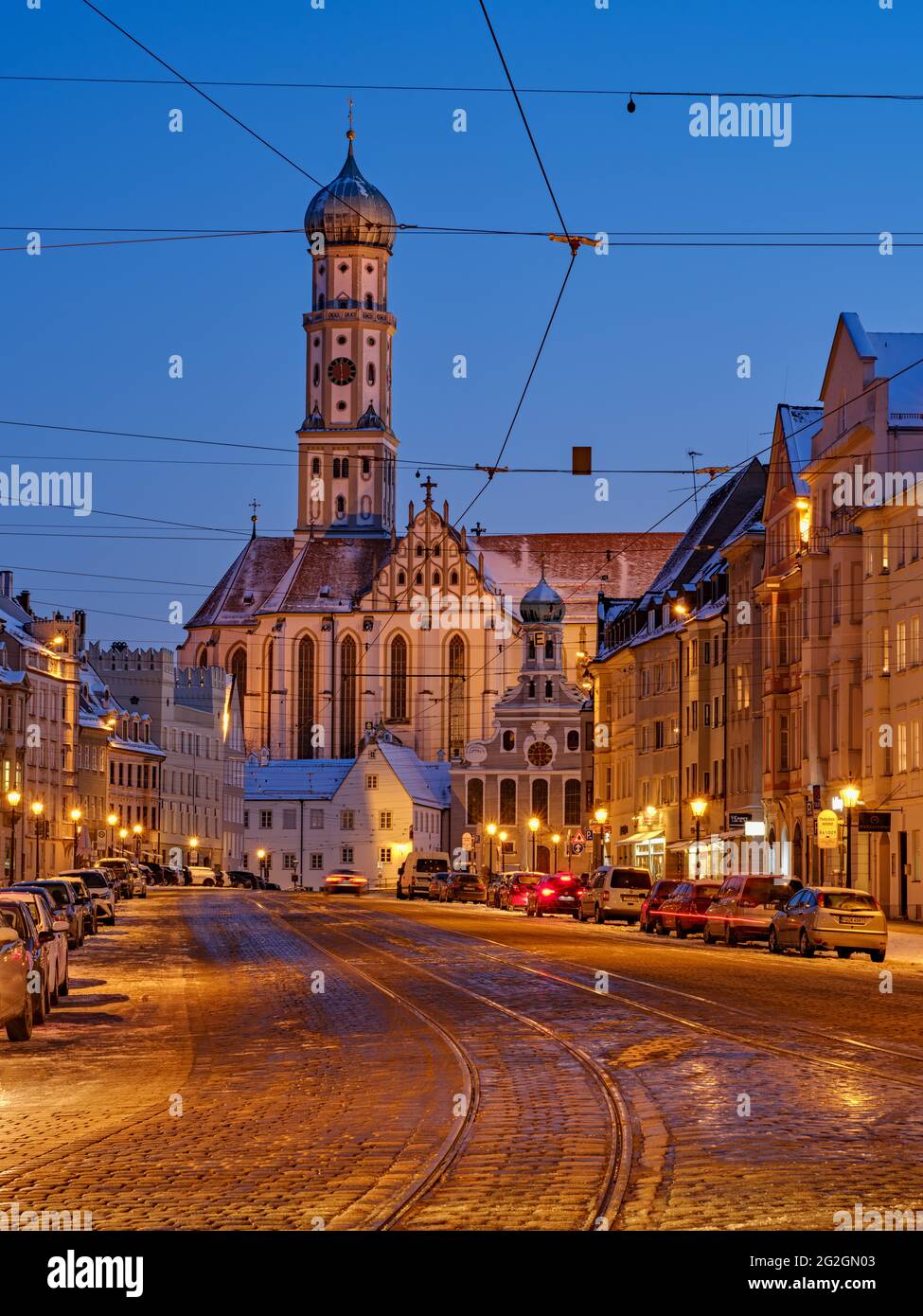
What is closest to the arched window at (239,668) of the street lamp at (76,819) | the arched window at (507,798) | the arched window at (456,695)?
the arched window at (456,695)

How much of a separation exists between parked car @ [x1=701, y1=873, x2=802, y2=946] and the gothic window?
8818 centimetres

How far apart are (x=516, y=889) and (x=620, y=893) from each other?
1791cm

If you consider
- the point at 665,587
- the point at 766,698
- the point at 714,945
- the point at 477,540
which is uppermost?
the point at 477,540

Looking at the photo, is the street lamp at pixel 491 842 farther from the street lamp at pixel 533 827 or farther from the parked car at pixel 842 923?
the parked car at pixel 842 923

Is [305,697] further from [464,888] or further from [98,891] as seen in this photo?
[98,891]

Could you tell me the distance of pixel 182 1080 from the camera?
1716 cm

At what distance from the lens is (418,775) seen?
145 m

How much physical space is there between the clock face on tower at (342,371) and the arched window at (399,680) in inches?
1024

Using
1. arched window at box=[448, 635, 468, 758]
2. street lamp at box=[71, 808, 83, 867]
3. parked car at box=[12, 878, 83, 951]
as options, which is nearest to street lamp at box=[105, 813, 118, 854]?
street lamp at box=[71, 808, 83, 867]

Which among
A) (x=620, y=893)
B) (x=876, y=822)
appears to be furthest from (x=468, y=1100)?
(x=620, y=893)

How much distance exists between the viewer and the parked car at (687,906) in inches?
1982

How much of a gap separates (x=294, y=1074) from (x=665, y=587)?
73.8 metres

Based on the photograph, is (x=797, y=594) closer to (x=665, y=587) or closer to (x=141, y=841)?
(x=665, y=587)

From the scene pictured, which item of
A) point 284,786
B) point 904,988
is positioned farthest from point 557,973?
point 284,786
